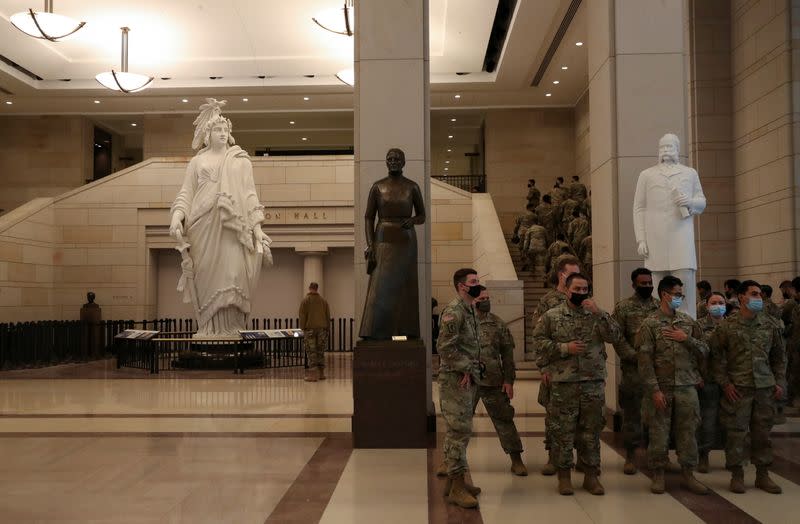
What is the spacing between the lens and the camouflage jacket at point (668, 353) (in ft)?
17.8

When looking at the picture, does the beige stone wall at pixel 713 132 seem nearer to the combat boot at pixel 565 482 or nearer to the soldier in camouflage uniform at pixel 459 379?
the combat boot at pixel 565 482

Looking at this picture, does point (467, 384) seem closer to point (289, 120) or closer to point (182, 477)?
point (182, 477)

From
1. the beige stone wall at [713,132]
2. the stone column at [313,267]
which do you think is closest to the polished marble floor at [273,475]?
the beige stone wall at [713,132]

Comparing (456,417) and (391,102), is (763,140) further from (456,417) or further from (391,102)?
(456,417)

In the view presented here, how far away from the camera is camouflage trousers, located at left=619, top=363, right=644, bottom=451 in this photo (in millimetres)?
6078

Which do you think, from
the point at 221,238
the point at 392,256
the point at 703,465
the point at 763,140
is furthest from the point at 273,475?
the point at 763,140

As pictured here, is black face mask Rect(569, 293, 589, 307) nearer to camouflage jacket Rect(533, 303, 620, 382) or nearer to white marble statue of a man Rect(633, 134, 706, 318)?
camouflage jacket Rect(533, 303, 620, 382)

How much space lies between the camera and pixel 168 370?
551 inches

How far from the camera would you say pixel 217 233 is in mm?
13961

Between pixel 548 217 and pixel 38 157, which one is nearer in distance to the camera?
pixel 548 217

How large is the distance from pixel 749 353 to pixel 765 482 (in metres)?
0.96

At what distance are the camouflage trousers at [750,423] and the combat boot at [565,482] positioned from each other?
4.10ft

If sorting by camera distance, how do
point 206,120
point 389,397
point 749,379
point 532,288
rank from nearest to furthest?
point 749,379
point 389,397
point 206,120
point 532,288

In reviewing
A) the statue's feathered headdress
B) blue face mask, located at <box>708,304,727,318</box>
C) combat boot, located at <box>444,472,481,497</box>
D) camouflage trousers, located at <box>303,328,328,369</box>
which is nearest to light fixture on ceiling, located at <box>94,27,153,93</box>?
the statue's feathered headdress
